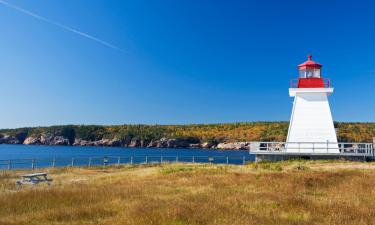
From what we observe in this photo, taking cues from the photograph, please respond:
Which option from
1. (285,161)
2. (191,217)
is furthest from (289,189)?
(285,161)

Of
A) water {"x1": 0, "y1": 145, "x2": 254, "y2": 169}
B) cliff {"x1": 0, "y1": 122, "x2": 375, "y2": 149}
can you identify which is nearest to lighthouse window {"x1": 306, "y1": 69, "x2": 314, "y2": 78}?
water {"x1": 0, "y1": 145, "x2": 254, "y2": 169}

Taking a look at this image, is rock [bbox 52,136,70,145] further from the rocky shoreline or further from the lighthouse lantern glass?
the lighthouse lantern glass

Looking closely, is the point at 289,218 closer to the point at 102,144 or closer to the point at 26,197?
the point at 26,197

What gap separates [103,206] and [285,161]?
2208 centimetres

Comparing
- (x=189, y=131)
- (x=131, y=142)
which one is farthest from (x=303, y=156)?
(x=189, y=131)

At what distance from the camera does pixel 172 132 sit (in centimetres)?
16462

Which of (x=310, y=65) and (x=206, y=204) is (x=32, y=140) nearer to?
(x=310, y=65)

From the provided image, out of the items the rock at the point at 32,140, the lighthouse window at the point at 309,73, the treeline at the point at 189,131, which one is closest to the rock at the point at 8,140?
the treeline at the point at 189,131

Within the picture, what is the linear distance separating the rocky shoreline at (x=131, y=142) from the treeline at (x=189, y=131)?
1.71 meters

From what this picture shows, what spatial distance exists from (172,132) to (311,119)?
134228 mm

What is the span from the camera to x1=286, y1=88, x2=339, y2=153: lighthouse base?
31234 mm

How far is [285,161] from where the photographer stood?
31.0 meters

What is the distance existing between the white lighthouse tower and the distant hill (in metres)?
79.1

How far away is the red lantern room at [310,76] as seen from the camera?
3253 centimetres
